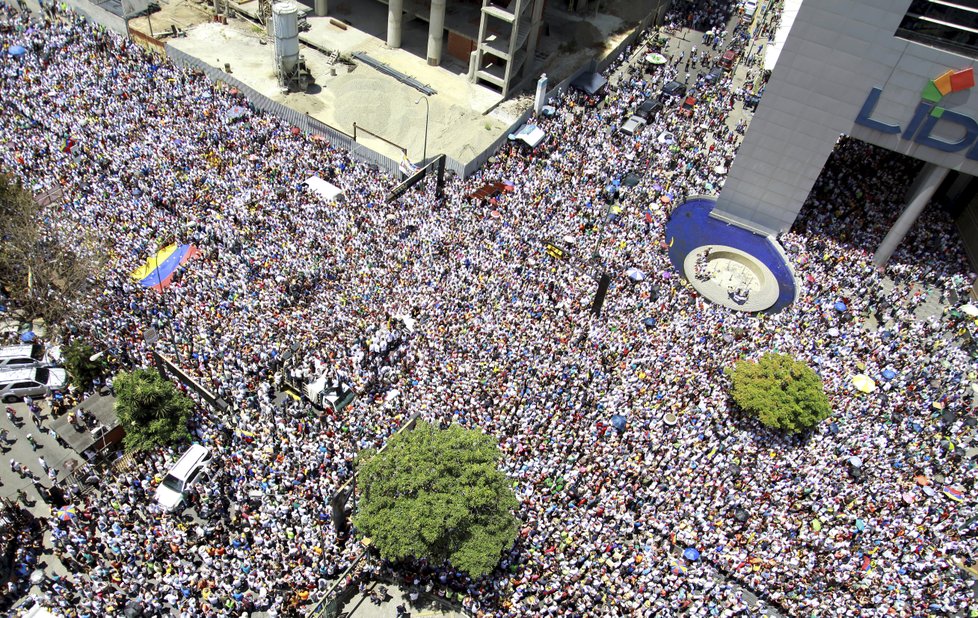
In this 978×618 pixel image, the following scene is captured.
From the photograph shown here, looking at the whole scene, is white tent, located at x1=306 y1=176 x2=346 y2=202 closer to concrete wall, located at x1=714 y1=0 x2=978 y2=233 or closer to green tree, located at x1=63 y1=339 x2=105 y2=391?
green tree, located at x1=63 y1=339 x2=105 y2=391

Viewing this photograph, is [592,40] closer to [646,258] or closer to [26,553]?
[646,258]

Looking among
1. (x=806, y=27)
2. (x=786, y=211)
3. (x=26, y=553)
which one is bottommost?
(x=26, y=553)

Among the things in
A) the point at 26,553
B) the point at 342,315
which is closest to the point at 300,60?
the point at 342,315

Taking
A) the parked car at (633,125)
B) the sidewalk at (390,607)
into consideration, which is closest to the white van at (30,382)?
the sidewalk at (390,607)

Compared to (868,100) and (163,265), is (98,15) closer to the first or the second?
(163,265)

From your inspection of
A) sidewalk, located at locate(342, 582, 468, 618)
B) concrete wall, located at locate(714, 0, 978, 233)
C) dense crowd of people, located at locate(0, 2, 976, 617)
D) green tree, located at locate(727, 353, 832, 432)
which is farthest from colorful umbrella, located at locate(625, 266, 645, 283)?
sidewalk, located at locate(342, 582, 468, 618)

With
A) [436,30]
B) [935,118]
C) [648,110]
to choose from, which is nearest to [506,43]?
[436,30]
